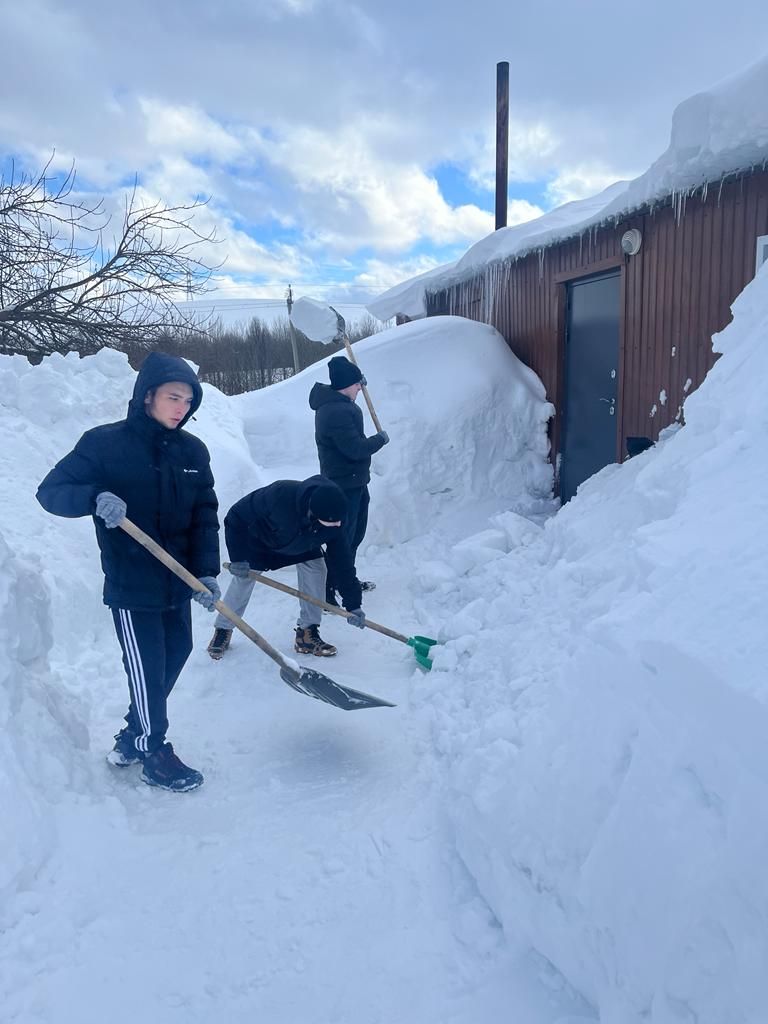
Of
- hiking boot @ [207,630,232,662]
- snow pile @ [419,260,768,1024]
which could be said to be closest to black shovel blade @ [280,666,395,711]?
snow pile @ [419,260,768,1024]

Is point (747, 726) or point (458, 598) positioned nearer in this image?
point (747, 726)

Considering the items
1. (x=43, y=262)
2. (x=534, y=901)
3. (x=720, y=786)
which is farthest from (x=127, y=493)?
(x=43, y=262)

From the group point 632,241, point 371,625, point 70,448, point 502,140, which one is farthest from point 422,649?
point 502,140

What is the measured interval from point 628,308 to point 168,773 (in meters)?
4.93

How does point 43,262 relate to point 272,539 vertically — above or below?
above

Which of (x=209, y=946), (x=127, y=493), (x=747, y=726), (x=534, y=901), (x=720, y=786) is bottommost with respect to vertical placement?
(x=209, y=946)

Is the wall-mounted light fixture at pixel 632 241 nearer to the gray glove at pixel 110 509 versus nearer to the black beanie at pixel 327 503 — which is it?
the black beanie at pixel 327 503

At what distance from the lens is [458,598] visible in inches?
189

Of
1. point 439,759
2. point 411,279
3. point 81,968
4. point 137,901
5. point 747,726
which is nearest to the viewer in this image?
point 747,726

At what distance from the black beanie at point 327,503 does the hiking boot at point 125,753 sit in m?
1.46

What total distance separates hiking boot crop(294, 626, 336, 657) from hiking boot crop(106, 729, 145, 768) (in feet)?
4.62

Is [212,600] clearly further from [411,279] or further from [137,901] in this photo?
[411,279]

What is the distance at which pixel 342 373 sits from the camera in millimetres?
4848

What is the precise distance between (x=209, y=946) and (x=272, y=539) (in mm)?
2227
